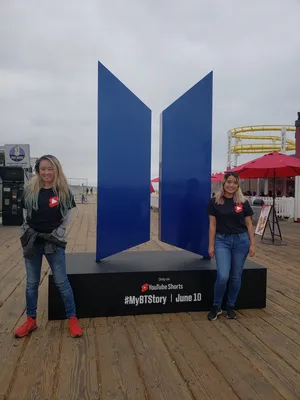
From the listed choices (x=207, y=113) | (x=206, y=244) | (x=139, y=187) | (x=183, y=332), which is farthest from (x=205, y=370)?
(x=207, y=113)

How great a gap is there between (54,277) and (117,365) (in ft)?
3.26

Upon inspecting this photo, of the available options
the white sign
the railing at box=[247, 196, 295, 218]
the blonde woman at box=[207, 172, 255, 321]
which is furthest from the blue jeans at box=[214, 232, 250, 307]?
the white sign

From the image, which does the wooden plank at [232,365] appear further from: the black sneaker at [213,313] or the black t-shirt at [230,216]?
the black t-shirt at [230,216]

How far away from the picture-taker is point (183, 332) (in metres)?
3.13

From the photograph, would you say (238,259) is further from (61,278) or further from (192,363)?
(61,278)

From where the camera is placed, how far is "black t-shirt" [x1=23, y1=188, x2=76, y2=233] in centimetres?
290

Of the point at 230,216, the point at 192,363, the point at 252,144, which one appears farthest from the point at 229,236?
the point at 252,144

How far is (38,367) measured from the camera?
2479mm

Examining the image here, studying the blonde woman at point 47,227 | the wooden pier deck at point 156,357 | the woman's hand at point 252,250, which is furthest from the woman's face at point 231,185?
the blonde woman at point 47,227

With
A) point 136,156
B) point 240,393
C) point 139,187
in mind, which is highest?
point 136,156

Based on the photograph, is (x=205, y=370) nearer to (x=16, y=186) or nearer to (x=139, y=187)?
(x=139, y=187)

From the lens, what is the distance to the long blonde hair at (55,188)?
9.53 ft

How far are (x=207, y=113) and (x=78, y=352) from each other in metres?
2.95

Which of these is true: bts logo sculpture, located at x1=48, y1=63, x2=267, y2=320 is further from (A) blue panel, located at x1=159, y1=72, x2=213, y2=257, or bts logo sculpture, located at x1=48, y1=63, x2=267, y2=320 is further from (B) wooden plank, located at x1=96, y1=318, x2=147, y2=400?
(B) wooden plank, located at x1=96, y1=318, x2=147, y2=400
